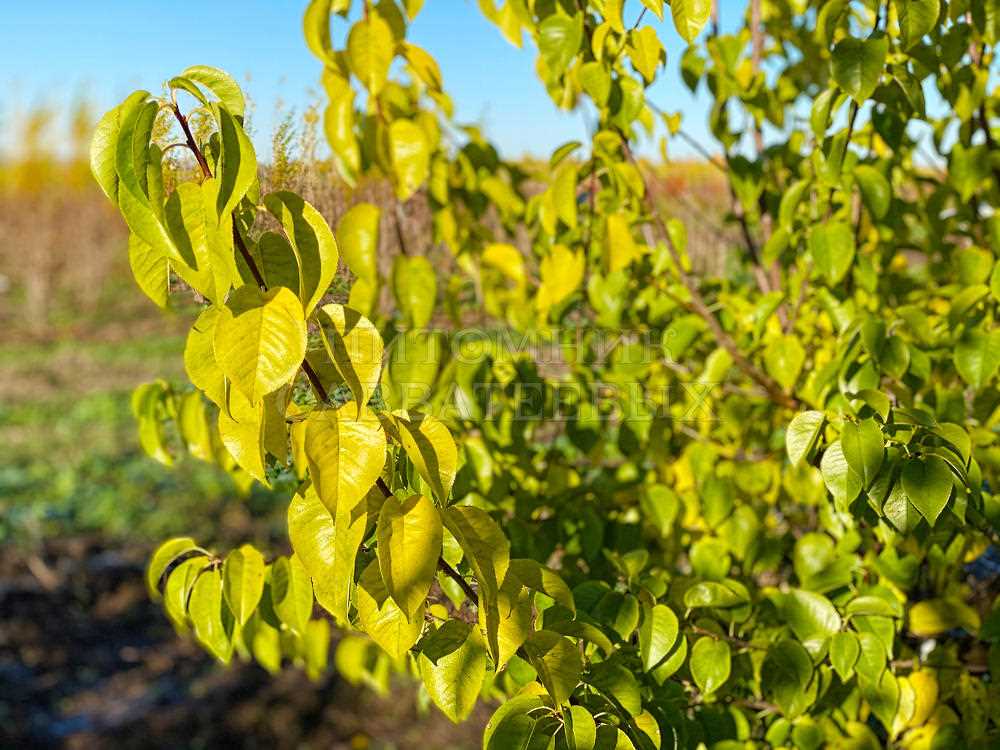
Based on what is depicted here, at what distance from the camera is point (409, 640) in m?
0.74

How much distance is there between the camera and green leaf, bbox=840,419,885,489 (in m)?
0.83

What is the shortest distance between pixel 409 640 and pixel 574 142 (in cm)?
89

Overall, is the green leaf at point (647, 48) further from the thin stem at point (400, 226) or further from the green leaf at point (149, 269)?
the green leaf at point (149, 269)

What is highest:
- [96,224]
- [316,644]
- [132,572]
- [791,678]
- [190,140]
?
[96,224]

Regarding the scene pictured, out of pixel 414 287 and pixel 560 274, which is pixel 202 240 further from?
pixel 560 274

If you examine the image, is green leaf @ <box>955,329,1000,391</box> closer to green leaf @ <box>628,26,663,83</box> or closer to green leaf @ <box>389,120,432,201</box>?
green leaf @ <box>628,26,663,83</box>

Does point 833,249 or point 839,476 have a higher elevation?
point 833,249

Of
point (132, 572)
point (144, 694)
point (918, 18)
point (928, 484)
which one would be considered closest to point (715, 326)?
point (918, 18)

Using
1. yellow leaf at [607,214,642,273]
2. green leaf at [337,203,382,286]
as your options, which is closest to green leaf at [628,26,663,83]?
yellow leaf at [607,214,642,273]

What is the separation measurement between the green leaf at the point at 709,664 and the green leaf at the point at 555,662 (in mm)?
308

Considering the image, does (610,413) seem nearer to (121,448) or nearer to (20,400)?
(121,448)

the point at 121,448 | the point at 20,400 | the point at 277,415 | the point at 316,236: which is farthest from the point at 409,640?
the point at 20,400

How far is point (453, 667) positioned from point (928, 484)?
0.49 metres

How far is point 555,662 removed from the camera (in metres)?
0.78
